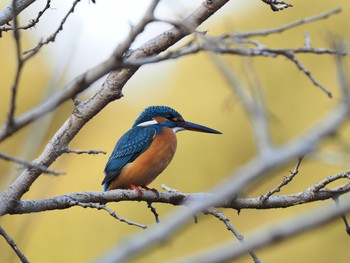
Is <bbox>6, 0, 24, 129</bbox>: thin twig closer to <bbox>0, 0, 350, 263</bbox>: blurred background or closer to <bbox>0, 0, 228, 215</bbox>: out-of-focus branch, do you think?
<bbox>0, 0, 228, 215</bbox>: out-of-focus branch

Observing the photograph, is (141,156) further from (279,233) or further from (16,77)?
(279,233)

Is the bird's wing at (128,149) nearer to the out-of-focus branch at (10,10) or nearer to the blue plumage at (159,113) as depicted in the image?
the blue plumage at (159,113)

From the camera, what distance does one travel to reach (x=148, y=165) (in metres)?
4.16

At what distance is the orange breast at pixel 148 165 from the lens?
13.4 feet

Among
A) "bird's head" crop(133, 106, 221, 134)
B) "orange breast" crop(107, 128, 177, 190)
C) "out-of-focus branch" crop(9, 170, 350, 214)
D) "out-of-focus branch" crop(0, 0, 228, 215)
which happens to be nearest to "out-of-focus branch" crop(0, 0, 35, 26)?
"out-of-focus branch" crop(0, 0, 228, 215)

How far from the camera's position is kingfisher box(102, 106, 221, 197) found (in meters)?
4.10

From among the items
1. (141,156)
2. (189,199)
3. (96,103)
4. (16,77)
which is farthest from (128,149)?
(16,77)

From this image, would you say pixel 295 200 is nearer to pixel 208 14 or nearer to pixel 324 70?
pixel 208 14

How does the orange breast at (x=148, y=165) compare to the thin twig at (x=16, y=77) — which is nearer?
the thin twig at (x=16, y=77)

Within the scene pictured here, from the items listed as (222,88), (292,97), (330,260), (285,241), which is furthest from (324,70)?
(285,241)

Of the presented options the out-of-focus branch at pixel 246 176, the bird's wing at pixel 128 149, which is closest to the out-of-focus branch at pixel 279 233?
the out-of-focus branch at pixel 246 176

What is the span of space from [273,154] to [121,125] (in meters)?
6.10

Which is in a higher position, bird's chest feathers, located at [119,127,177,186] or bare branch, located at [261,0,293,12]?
bare branch, located at [261,0,293,12]

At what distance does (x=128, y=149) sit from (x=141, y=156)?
0.13 metres
